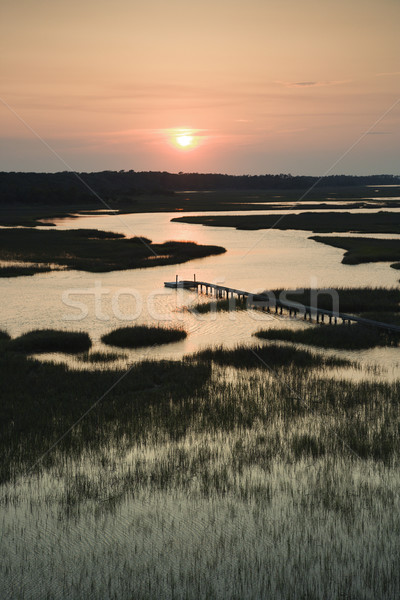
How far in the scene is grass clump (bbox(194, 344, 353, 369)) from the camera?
67.1ft

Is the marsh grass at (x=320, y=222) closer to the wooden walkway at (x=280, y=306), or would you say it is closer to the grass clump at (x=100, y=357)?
the wooden walkway at (x=280, y=306)

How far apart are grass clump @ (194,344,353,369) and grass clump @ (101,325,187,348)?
2.72 meters

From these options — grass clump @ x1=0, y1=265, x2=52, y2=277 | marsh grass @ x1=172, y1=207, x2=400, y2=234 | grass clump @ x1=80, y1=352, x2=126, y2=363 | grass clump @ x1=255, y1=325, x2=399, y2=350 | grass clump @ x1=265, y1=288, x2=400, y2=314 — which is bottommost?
grass clump @ x1=80, y1=352, x2=126, y2=363

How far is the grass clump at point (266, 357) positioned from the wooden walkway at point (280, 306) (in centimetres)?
450

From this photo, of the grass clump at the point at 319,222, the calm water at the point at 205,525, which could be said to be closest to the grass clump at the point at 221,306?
the calm water at the point at 205,525

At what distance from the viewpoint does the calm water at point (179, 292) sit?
85.6 ft

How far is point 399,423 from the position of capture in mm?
14539

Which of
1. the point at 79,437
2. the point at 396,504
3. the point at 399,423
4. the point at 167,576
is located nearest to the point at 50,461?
the point at 79,437

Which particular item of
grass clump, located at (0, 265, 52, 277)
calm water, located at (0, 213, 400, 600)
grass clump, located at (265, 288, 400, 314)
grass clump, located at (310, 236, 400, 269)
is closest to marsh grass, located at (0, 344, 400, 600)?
calm water, located at (0, 213, 400, 600)

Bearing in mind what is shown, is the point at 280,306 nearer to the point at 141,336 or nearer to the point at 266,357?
the point at 141,336

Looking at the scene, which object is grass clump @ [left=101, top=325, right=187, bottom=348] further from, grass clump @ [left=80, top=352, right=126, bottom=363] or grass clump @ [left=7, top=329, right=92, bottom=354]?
grass clump @ [left=80, top=352, right=126, bottom=363]

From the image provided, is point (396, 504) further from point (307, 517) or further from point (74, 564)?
point (74, 564)

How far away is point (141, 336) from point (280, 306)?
28.4 ft

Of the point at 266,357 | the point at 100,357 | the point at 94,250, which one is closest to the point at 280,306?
the point at 266,357
